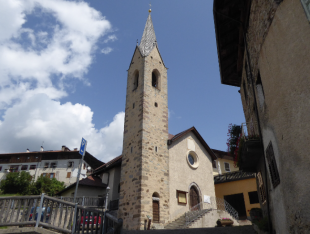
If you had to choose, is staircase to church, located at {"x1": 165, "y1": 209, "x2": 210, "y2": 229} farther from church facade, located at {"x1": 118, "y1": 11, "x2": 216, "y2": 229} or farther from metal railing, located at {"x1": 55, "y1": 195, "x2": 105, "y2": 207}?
metal railing, located at {"x1": 55, "y1": 195, "x2": 105, "y2": 207}

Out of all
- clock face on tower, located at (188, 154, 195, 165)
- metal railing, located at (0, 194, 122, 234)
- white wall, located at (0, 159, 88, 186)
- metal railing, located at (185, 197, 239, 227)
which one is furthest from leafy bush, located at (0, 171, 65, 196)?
metal railing, located at (0, 194, 122, 234)

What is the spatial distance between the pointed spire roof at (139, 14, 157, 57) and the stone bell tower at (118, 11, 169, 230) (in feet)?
0.31

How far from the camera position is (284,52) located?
18.1 ft

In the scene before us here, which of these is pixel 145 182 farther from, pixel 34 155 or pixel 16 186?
pixel 34 155

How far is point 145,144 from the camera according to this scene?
16.8 metres

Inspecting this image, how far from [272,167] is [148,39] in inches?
782

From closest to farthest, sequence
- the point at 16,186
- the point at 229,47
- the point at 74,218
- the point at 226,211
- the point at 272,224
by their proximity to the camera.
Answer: the point at 74,218 → the point at 272,224 → the point at 229,47 → the point at 226,211 → the point at 16,186

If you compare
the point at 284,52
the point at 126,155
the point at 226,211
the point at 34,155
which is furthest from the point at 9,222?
the point at 34,155

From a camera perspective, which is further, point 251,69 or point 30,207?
point 251,69

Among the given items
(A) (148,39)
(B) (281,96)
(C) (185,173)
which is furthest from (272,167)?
(A) (148,39)

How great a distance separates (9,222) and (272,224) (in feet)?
25.3

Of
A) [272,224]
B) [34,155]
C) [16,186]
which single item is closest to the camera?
[272,224]

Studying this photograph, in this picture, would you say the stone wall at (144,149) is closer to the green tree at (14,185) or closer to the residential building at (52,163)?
the residential building at (52,163)

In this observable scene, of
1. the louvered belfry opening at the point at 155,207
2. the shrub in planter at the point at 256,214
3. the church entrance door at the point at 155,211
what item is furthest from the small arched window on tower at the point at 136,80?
the shrub in planter at the point at 256,214
